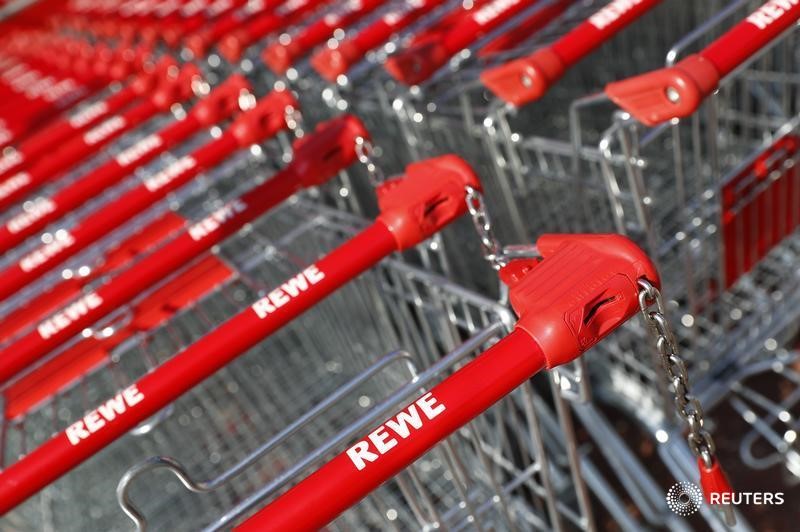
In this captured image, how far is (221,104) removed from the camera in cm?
209

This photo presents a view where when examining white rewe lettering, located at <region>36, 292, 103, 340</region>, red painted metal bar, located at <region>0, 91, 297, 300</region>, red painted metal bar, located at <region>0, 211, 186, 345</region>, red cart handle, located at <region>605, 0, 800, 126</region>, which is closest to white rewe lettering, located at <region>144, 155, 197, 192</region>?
red painted metal bar, located at <region>0, 91, 297, 300</region>

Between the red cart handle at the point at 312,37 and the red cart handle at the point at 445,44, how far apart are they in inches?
20.1

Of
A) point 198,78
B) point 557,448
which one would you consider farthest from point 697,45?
point 198,78

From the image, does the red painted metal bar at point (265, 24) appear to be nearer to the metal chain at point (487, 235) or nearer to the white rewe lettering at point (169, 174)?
the white rewe lettering at point (169, 174)

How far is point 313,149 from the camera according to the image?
62.9 inches

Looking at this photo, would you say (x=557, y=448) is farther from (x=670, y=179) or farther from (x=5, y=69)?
(x=5, y=69)

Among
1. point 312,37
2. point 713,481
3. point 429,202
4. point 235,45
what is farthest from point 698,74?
point 235,45

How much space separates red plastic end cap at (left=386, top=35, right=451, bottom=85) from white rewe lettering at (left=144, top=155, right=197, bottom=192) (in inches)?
21.8

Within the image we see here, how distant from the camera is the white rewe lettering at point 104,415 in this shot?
3.86 feet

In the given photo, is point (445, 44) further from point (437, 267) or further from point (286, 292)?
point (286, 292)

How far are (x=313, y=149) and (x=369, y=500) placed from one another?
0.75 meters

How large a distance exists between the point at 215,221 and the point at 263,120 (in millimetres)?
389

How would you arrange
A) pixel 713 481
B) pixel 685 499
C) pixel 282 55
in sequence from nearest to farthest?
pixel 713 481 < pixel 685 499 < pixel 282 55

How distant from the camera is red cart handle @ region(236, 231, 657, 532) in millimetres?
924
